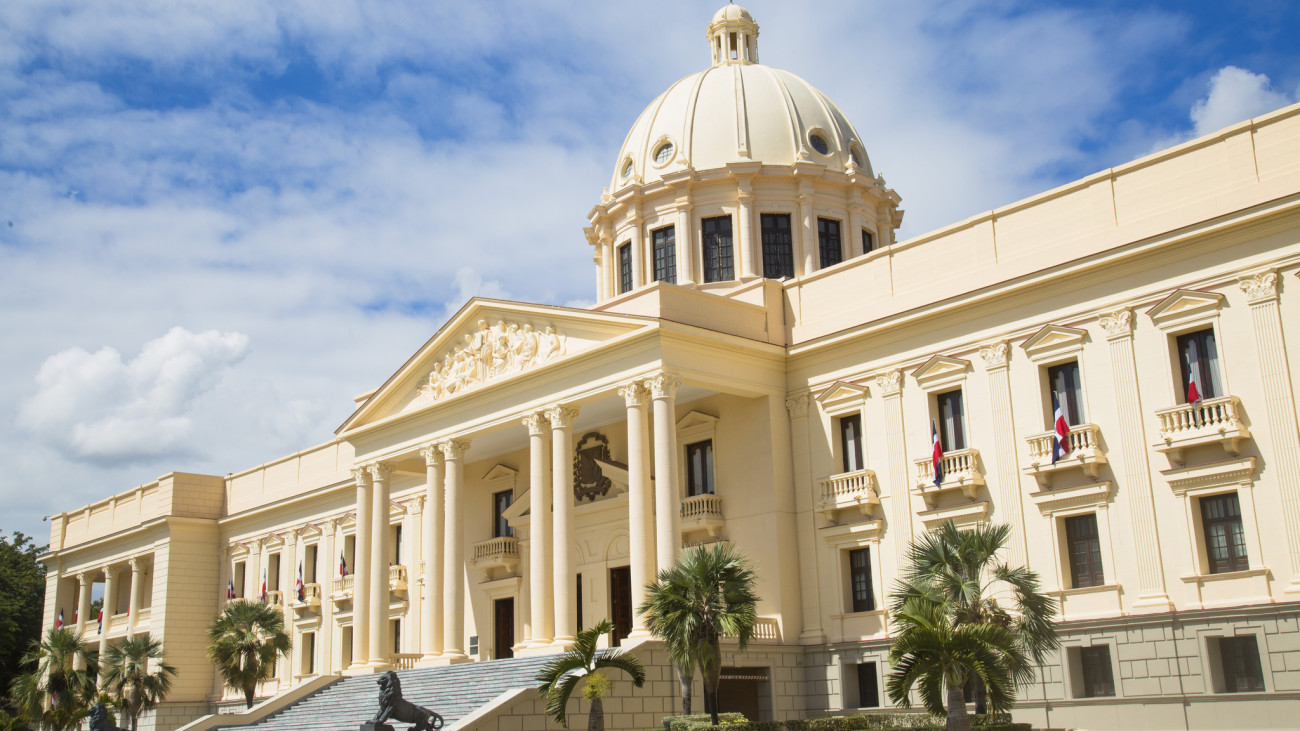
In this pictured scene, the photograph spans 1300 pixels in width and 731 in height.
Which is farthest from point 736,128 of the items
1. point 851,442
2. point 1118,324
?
point 1118,324

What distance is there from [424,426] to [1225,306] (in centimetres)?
2267

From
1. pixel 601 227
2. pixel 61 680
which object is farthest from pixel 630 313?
pixel 61 680

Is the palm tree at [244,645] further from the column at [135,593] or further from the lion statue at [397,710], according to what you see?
the lion statue at [397,710]

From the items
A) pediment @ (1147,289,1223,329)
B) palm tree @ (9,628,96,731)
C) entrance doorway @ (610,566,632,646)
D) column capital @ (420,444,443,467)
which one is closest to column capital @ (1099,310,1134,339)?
pediment @ (1147,289,1223,329)

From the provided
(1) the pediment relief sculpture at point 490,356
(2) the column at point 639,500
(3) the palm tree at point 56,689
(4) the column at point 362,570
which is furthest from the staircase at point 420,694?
(3) the palm tree at point 56,689

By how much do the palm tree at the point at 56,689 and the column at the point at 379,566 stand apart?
13.1 metres

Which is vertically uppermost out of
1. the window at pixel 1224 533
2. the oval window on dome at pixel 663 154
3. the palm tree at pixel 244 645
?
the oval window on dome at pixel 663 154

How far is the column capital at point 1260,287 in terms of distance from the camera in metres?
24.2

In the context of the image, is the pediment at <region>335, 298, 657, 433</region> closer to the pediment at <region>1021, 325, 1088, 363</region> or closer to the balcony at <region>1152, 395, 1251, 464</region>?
the pediment at <region>1021, 325, 1088, 363</region>

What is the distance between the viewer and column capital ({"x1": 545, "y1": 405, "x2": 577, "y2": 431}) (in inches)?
1281

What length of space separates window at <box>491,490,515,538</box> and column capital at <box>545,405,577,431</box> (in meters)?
7.99

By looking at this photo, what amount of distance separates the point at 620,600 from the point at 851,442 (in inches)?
345

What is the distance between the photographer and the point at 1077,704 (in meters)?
25.8

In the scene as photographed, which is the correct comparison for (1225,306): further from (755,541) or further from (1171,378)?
(755,541)
